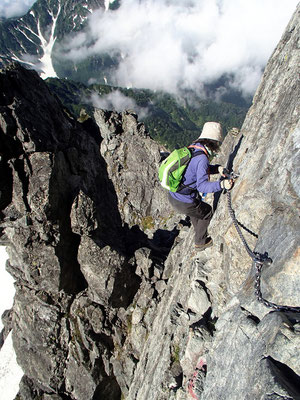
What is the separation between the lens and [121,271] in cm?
2594

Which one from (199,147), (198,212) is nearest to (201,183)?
(199,147)

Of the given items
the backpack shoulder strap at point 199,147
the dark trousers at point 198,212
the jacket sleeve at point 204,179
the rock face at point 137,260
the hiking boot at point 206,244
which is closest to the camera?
the rock face at point 137,260

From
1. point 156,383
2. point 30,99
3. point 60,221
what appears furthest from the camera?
point 30,99

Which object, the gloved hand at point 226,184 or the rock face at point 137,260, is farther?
the gloved hand at point 226,184

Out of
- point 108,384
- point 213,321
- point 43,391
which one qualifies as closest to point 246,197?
point 213,321

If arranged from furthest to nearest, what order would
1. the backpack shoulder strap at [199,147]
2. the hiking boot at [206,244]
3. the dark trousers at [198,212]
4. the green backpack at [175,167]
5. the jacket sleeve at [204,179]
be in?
the hiking boot at [206,244] → the dark trousers at [198,212] → the green backpack at [175,167] → the backpack shoulder strap at [199,147] → the jacket sleeve at [204,179]

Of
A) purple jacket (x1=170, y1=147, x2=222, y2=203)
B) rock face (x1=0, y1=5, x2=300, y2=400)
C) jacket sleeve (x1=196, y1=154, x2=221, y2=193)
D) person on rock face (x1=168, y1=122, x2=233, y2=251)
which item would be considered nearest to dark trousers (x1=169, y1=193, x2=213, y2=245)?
person on rock face (x1=168, y1=122, x2=233, y2=251)

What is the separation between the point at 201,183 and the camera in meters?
10.8

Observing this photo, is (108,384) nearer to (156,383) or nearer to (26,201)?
(156,383)

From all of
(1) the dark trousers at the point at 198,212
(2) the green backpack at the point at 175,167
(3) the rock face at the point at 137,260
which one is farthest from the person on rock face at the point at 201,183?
(3) the rock face at the point at 137,260

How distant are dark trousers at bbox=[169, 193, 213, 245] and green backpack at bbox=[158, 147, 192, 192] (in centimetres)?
171

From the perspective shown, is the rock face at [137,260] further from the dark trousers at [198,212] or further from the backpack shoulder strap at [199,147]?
the backpack shoulder strap at [199,147]

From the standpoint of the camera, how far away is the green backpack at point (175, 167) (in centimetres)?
1085

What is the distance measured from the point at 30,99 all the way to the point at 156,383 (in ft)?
116
